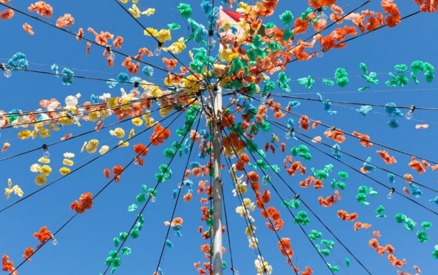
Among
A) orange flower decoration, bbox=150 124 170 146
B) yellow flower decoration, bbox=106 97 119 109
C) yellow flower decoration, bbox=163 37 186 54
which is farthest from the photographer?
orange flower decoration, bbox=150 124 170 146

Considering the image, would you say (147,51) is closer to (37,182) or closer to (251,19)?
(251,19)

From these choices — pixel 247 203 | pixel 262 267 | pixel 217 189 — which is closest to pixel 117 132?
pixel 217 189

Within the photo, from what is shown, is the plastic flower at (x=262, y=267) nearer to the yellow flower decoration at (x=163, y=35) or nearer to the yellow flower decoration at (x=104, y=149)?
the yellow flower decoration at (x=104, y=149)

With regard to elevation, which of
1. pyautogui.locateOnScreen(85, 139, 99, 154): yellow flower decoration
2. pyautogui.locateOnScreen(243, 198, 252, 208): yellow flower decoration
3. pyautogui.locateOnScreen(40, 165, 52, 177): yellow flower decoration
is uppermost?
pyautogui.locateOnScreen(85, 139, 99, 154): yellow flower decoration

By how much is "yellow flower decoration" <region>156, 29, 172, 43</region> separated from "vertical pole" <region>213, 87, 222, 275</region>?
4.40 ft

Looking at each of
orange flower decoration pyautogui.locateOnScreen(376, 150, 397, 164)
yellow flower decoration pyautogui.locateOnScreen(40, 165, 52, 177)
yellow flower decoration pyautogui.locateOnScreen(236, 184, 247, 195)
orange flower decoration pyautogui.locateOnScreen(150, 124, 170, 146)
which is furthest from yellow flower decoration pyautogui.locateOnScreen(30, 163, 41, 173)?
orange flower decoration pyautogui.locateOnScreen(376, 150, 397, 164)

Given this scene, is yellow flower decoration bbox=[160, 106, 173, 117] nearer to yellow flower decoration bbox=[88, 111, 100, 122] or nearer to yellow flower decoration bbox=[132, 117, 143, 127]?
yellow flower decoration bbox=[132, 117, 143, 127]

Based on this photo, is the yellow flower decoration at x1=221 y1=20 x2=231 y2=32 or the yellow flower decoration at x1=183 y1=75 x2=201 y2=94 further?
the yellow flower decoration at x1=183 y1=75 x2=201 y2=94

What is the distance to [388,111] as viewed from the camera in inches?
236

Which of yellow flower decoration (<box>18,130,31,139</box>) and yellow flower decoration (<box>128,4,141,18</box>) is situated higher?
yellow flower decoration (<box>128,4,141,18</box>)

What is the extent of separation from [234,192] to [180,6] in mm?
3224

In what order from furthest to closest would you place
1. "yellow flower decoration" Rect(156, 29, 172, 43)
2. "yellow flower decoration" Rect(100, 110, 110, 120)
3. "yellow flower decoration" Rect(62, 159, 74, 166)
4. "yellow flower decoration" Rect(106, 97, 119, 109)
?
"yellow flower decoration" Rect(62, 159, 74, 166) → "yellow flower decoration" Rect(100, 110, 110, 120) → "yellow flower decoration" Rect(106, 97, 119, 109) → "yellow flower decoration" Rect(156, 29, 172, 43)

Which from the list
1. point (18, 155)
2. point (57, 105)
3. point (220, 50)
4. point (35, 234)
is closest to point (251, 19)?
point (220, 50)

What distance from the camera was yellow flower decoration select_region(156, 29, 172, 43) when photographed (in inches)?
210
